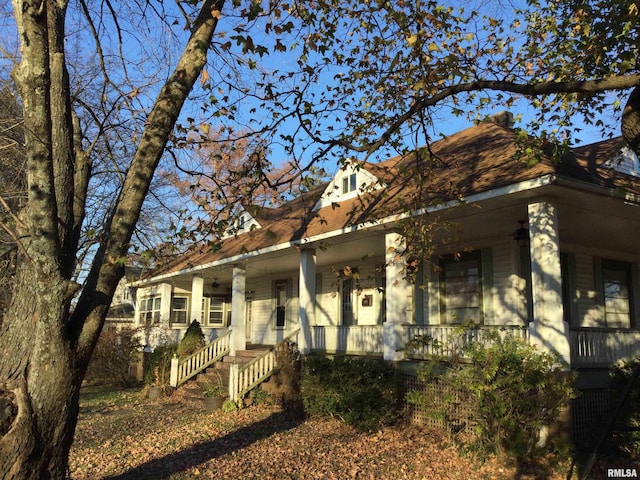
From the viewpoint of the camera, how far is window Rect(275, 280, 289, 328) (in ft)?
63.5

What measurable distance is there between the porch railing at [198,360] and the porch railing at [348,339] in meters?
3.95

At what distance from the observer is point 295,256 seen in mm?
15594

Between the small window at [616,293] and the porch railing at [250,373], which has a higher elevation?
the small window at [616,293]

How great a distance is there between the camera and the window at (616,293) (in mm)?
13148

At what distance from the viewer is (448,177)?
11.2m

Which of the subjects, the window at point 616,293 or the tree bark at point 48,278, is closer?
the tree bark at point 48,278

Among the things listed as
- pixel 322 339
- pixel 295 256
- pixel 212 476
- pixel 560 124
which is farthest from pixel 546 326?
pixel 295 256

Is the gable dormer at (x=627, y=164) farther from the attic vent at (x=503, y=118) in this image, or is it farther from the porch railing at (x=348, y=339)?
the porch railing at (x=348, y=339)

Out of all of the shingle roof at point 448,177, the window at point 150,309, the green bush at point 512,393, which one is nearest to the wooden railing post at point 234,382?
the shingle roof at point 448,177

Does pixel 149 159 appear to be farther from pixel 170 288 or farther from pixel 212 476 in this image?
pixel 170 288

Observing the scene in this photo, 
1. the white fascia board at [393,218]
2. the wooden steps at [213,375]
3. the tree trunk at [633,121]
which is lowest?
the wooden steps at [213,375]

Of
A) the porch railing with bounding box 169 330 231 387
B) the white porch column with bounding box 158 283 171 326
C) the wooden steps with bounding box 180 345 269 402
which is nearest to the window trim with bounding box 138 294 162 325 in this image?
the white porch column with bounding box 158 283 171 326

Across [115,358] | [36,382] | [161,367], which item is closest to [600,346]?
[36,382]

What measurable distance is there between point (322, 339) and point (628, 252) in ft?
26.4
